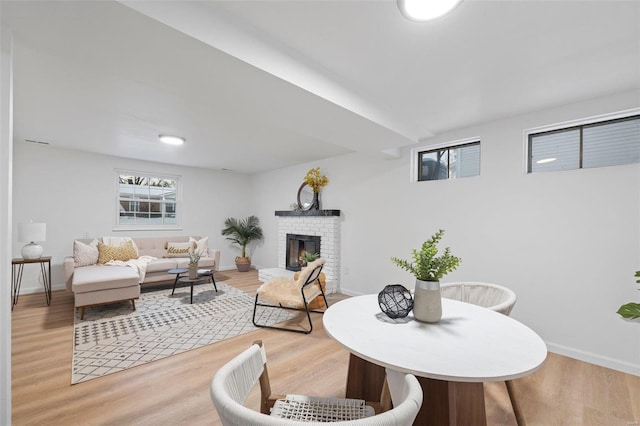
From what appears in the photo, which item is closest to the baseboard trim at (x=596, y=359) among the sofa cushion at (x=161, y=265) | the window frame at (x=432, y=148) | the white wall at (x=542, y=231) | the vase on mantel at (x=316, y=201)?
the white wall at (x=542, y=231)

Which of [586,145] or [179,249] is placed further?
[179,249]

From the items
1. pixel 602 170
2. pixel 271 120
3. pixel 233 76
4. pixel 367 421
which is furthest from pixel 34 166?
pixel 602 170

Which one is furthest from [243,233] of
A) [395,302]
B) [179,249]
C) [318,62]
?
[395,302]

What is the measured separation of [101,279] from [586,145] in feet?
17.6

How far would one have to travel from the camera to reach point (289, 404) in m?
1.18

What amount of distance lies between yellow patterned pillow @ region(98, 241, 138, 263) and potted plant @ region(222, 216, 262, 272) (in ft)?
6.80

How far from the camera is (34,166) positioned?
14.1ft

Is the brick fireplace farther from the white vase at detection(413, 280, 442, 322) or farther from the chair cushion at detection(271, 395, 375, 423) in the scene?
the chair cushion at detection(271, 395, 375, 423)

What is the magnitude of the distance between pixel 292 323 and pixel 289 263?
7.46ft

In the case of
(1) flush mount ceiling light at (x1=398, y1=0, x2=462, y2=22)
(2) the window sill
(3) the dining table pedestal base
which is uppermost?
(1) flush mount ceiling light at (x1=398, y1=0, x2=462, y2=22)

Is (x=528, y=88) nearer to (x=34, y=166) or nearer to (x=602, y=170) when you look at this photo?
(x=602, y=170)

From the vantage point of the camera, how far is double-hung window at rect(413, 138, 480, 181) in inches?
127

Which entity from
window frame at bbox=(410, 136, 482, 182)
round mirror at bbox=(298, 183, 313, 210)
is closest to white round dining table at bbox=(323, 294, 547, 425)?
window frame at bbox=(410, 136, 482, 182)

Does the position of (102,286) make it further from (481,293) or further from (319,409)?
(481,293)
